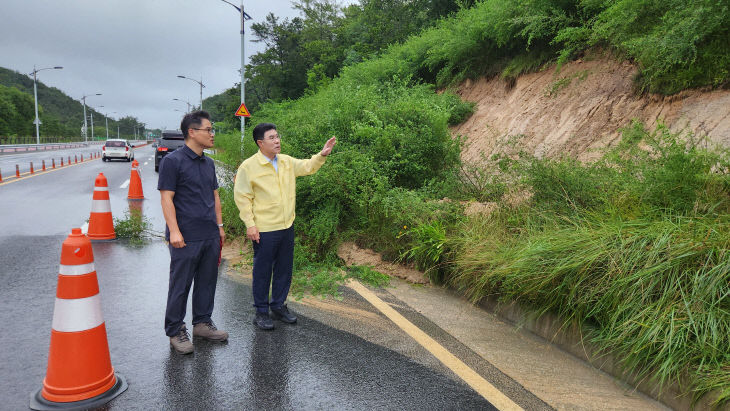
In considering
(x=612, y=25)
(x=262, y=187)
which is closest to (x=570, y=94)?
(x=612, y=25)

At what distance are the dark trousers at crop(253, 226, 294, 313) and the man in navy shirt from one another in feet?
1.45

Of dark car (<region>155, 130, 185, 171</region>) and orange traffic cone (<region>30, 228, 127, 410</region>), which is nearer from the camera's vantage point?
orange traffic cone (<region>30, 228, 127, 410</region>)

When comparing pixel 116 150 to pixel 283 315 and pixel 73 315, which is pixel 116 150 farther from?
pixel 73 315

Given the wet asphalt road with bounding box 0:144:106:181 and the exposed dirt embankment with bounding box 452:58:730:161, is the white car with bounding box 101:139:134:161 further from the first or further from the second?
the exposed dirt embankment with bounding box 452:58:730:161

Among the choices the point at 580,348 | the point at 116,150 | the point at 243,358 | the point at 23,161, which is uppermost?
the point at 116,150

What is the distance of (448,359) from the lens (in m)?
3.40

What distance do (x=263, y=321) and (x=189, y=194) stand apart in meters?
1.27

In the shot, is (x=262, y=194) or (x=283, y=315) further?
(x=283, y=315)

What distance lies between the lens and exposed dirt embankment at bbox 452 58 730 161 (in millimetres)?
6039

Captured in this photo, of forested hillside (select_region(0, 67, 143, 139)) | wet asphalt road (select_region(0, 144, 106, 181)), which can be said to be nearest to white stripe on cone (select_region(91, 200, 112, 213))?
wet asphalt road (select_region(0, 144, 106, 181))

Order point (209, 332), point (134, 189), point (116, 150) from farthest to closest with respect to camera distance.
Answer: point (116, 150) < point (134, 189) < point (209, 332)

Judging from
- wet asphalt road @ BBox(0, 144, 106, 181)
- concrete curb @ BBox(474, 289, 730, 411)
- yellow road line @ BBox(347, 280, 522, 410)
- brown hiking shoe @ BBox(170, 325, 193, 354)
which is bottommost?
wet asphalt road @ BBox(0, 144, 106, 181)

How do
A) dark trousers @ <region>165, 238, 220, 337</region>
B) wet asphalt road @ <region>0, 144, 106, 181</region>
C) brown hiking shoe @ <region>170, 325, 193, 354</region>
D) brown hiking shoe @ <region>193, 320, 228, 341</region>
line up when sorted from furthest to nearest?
wet asphalt road @ <region>0, 144, 106, 181</region> < brown hiking shoe @ <region>193, 320, 228, 341</region> < dark trousers @ <region>165, 238, 220, 337</region> < brown hiking shoe @ <region>170, 325, 193, 354</region>

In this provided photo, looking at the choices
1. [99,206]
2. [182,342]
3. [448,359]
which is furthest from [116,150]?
[448,359]
